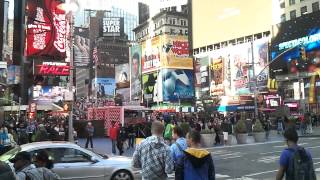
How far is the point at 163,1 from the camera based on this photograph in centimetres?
6738

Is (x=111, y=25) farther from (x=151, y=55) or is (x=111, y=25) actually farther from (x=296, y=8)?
(x=296, y=8)

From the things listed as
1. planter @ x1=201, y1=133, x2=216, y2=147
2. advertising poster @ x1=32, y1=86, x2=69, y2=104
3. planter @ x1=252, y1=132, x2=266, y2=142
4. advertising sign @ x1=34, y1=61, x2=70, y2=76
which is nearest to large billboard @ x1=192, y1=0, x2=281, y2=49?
advertising poster @ x1=32, y1=86, x2=69, y2=104

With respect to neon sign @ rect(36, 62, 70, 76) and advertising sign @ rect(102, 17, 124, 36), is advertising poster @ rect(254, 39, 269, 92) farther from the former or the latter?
neon sign @ rect(36, 62, 70, 76)

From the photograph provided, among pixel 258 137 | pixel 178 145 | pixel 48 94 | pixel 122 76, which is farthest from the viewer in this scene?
pixel 122 76

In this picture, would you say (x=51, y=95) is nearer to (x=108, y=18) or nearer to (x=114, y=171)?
(x=108, y=18)

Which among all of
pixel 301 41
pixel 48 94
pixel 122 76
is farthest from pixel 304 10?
pixel 122 76

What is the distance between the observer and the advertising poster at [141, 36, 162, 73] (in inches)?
4540

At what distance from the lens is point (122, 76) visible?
142750 mm

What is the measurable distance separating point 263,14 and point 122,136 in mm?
77975

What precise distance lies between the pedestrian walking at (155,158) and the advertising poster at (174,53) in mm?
105529

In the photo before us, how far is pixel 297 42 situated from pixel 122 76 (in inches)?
2807

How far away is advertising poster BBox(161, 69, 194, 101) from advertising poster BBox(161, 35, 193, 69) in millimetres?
1360

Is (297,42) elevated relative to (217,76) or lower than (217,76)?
elevated

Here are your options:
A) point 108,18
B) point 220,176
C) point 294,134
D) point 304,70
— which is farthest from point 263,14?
point 294,134
